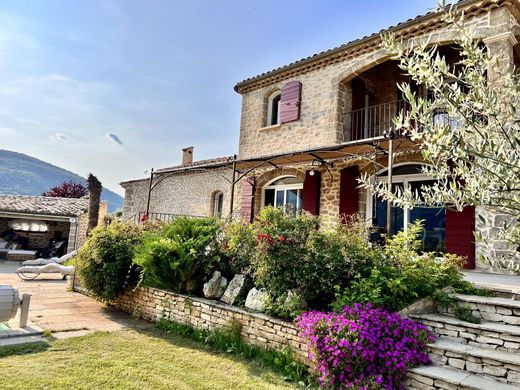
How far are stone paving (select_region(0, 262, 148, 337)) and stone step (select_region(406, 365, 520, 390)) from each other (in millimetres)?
4842

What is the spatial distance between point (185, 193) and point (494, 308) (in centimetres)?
1314

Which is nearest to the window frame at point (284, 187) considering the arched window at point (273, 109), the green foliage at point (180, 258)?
the arched window at point (273, 109)

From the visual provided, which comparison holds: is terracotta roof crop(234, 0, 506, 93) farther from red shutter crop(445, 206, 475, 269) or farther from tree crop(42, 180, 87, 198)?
tree crop(42, 180, 87, 198)

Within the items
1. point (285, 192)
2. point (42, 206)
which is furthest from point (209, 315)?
point (42, 206)

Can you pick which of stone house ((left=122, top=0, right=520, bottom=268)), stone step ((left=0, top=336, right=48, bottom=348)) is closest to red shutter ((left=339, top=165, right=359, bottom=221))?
stone house ((left=122, top=0, right=520, bottom=268))

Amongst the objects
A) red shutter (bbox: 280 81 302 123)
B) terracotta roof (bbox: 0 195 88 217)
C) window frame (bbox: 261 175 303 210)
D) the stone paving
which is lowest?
the stone paving

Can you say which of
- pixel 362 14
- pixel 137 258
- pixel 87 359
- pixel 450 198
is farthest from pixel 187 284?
pixel 362 14

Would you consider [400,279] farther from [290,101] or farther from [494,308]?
[290,101]

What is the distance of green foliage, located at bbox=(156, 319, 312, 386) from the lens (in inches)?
172

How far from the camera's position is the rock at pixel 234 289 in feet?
19.6

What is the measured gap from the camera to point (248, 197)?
42.4ft

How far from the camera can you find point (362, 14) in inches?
299

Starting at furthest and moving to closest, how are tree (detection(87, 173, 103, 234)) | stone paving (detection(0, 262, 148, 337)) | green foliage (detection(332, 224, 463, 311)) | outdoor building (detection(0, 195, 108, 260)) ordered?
outdoor building (detection(0, 195, 108, 260)) < tree (detection(87, 173, 103, 234)) < stone paving (detection(0, 262, 148, 337)) < green foliage (detection(332, 224, 463, 311))

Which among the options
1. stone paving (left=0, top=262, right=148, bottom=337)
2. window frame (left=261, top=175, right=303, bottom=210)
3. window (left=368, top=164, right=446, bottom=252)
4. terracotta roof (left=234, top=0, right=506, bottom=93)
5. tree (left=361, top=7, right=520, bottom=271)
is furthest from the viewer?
window frame (left=261, top=175, right=303, bottom=210)
